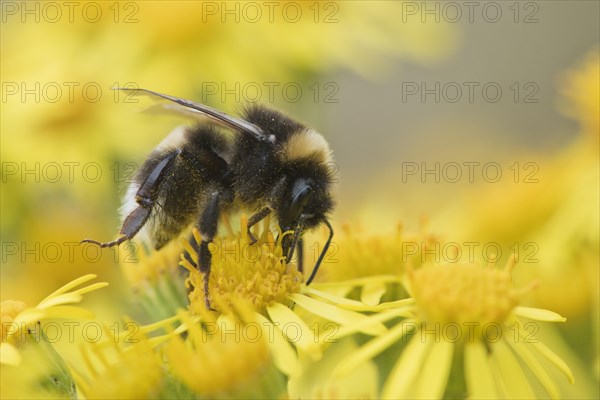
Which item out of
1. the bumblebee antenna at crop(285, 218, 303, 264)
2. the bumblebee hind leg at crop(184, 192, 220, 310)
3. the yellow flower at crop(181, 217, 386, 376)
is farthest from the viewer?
the bumblebee antenna at crop(285, 218, 303, 264)

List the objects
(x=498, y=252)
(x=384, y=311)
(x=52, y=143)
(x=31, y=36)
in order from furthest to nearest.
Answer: (x=31, y=36) < (x=52, y=143) < (x=498, y=252) < (x=384, y=311)

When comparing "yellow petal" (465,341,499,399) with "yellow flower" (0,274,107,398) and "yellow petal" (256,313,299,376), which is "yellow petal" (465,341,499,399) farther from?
"yellow flower" (0,274,107,398)

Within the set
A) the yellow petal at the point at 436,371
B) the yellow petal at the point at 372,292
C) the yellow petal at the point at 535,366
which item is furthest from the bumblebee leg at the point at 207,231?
the yellow petal at the point at 535,366

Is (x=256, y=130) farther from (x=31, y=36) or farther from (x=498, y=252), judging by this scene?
(x=31, y=36)

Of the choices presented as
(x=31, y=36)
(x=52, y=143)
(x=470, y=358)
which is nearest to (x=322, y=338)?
(x=470, y=358)

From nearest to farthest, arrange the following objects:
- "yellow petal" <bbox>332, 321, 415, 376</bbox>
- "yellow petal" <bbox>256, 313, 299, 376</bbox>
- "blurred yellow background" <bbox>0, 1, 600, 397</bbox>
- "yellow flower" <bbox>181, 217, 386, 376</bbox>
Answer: "yellow petal" <bbox>332, 321, 415, 376</bbox>
"yellow petal" <bbox>256, 313, 299, 376</bbox>
"yellow flower" <bbox>181, 217, 386, 376</bbox>
"blurred yellow background" <bbox>0, 1, 600, 397</bbox>

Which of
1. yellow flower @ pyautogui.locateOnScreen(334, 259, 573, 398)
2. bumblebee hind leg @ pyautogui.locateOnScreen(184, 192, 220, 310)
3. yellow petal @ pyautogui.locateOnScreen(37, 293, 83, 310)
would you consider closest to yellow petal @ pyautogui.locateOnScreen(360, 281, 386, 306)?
yellow flower @ pyautogui.locateOnScreen(334, 259, 573, 398)

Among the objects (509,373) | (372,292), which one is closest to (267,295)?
(372,292)
